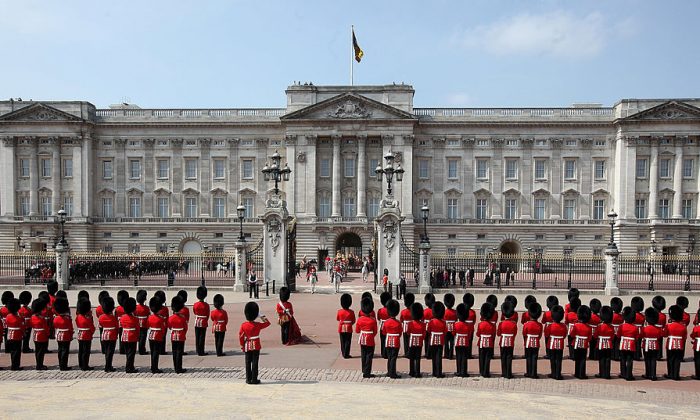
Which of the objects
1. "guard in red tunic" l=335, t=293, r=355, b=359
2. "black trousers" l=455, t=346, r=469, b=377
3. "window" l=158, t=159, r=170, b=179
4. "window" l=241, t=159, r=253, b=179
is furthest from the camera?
"window" l=158, t=159, r=170, b=179

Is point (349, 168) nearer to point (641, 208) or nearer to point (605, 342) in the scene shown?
point (641, 208)

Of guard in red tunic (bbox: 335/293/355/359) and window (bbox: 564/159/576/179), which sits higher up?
window (bbox: 564/159/576/179)

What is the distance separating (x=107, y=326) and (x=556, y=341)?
9.22m

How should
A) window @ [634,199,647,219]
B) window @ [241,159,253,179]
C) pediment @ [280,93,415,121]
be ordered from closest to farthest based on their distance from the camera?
window @ [634,199,647,219] < pediment @ [280,93,415,121] < window @ [241,159,253,179]

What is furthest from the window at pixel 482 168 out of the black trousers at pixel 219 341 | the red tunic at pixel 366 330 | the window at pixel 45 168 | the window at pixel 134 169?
the red tunic at pixel 366 330

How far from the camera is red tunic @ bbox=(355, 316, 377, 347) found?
479 inches

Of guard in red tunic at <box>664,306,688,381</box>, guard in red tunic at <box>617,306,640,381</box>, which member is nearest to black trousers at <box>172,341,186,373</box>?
guard in red tunic at <box>617,306,640,381</box>

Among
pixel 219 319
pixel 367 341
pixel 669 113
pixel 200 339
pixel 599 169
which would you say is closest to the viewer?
pixel 367 341

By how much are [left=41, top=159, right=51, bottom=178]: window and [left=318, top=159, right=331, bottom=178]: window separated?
83.8 feet

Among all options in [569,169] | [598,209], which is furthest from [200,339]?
[598,209]

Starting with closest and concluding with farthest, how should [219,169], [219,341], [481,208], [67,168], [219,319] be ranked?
[219,319]
[219,341]
[481,208]
[67,168]
[219,169]

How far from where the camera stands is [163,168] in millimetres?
57500

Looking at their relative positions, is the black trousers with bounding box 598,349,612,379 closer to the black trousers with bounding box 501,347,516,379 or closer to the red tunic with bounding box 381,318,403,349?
the black trousers with bounding box 501,347,516,379

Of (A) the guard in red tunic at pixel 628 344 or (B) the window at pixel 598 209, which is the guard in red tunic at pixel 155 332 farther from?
(B) the window at pixel 598 209
